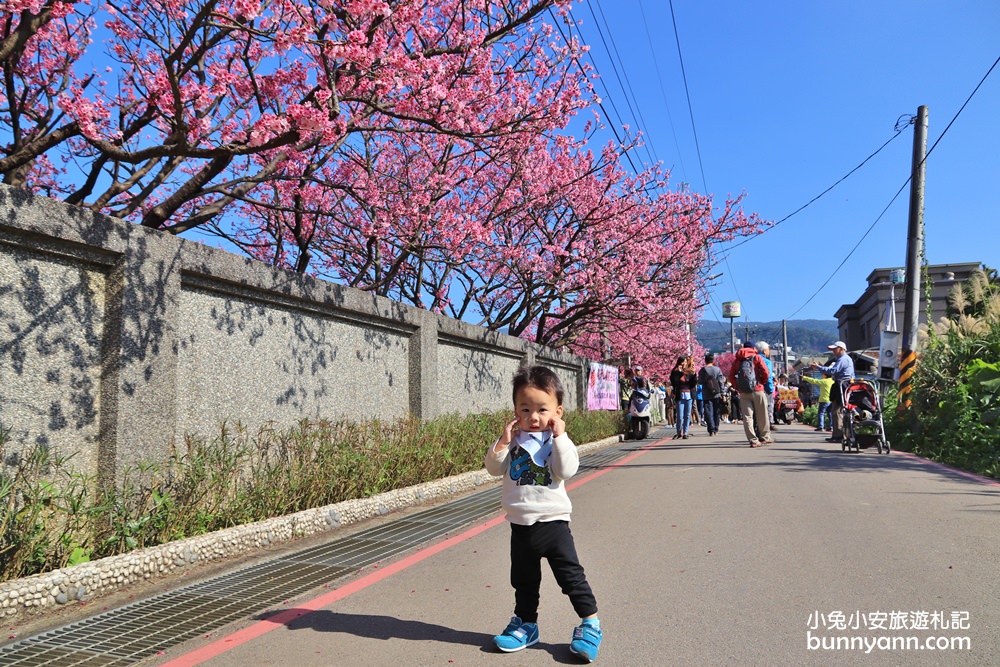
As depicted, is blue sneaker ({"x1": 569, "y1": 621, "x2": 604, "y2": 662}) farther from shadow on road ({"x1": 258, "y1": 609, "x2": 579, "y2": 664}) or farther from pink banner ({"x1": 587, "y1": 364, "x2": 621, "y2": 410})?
pink banner ({"x1": 587, "y1": 364, "x2": 621, "y2": 410})

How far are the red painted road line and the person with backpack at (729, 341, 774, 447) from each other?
8998 mm

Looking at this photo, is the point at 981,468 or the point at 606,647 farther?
the point at 981,468

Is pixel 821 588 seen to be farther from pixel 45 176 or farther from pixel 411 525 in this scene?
pixel 45 176

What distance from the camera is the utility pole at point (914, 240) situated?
17125 millimetres

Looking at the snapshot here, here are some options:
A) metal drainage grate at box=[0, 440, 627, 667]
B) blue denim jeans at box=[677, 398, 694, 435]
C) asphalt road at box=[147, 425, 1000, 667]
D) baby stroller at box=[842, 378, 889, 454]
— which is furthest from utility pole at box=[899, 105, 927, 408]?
metal drainage grate at box=[0, 440, 627, 667]

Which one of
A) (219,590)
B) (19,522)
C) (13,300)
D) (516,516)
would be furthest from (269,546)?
(516,516)

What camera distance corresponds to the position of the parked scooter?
20.6 metres

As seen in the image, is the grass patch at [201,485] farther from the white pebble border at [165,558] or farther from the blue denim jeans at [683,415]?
the blue denim jeans at [683,415]

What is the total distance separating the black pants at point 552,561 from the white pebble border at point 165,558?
279 centimetres

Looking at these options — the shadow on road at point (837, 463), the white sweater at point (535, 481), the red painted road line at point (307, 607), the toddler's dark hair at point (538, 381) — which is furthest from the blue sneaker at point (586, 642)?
the shadow on road at point (837, 463)

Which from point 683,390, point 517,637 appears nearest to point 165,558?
point 517,637

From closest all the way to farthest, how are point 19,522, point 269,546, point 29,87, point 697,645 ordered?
point 697,645 < point 19,522 < point 269,546 < point 29,87

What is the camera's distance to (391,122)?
12117 mm

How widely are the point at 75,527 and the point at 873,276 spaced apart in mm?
67888
